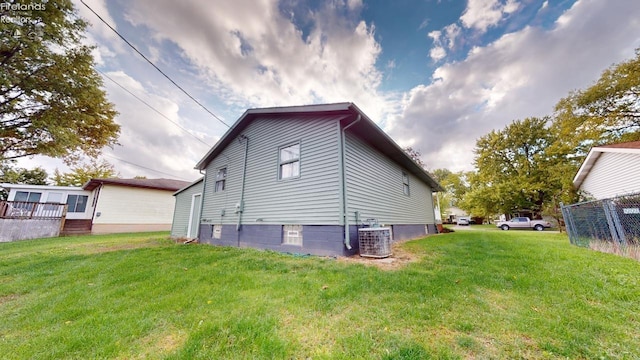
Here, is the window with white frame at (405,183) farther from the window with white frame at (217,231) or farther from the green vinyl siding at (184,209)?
the green vinyl siding at (184,209)

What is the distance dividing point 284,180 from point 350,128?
2586 millimetres

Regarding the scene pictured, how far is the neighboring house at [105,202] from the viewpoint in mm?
15469

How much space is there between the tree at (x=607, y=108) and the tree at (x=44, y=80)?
25.2 m

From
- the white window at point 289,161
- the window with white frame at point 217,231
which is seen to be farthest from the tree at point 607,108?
the window with white frame at point 217,231

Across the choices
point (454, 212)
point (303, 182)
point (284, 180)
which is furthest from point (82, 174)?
point (454, 212)

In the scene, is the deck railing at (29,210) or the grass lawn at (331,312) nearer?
the grass lawn at (331,312)

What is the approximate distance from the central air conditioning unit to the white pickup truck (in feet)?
78.0

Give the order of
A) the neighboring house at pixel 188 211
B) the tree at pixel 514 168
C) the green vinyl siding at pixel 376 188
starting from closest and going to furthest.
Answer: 1. the green vinyl siding at pixel 376 188
2. the neighboring house at pixel 188 211
3. the tree at pixel 514 168

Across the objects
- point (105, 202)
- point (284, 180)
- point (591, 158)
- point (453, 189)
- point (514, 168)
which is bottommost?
point (284, 180)

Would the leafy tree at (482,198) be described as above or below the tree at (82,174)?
below

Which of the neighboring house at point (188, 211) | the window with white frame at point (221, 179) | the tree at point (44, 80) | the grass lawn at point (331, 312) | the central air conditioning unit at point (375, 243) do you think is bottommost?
the grass lawn at point (331, 312)

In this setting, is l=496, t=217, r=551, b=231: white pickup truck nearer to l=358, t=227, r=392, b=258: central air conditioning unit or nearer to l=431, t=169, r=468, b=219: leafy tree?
l=431, t=169, r=468, b=219: leafy tree

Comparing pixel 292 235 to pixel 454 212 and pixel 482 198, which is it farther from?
pixel 454 212

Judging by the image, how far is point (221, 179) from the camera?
944 centimetres
